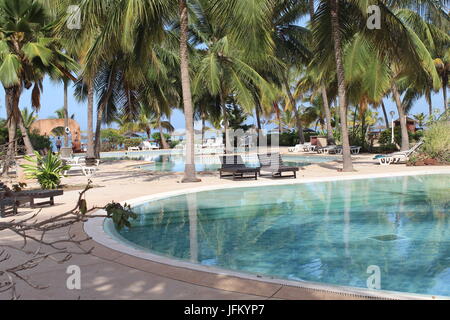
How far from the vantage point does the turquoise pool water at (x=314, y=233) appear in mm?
4965

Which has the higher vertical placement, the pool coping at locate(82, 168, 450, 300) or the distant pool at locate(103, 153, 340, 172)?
the distant pool at locate(103, 153, 340, 172)

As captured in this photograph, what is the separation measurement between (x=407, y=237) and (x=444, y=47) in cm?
3005

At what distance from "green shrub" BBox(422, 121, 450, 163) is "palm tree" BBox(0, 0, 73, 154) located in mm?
15458

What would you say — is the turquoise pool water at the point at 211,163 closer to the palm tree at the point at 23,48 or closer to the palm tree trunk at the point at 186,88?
the palm tree trunk at the point at 186,88

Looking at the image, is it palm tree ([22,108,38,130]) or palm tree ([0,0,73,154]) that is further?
palm tree ([22,108,38,130])

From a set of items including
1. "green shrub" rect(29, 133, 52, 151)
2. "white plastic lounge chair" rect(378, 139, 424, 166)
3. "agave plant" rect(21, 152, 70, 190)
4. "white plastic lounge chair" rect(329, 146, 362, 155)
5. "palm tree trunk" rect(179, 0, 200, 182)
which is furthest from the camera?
"green shrub" rect(29, 133, 52, 151)

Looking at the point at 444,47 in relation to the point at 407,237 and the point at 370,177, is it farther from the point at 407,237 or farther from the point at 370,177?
the point at 407,237

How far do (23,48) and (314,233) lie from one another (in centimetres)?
1404

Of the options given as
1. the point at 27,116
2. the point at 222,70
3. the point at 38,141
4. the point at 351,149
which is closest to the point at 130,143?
the point at 38,141

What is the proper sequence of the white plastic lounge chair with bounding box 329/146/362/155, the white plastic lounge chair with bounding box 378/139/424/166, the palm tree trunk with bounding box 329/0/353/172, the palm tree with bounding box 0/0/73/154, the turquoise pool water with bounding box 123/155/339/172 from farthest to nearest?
the white plastic lounge chair with bounding box 329/146/362/155 → the turquoise pool water with bounding box 123/155/339/172 → the white plastic lounge chair with bounding box 378/139/424/166 → the palm tree with bounding box 0/0/73/154 → the palm tree trunk with bounding box 329/0/353/172

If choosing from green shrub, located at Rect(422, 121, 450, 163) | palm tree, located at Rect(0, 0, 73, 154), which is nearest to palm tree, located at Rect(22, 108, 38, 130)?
palm tree, located at Rect(0, 0, 73, 154)

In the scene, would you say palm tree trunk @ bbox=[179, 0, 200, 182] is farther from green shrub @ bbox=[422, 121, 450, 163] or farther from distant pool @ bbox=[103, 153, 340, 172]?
green shrub @ bbox=[422, 121, 450, 163]

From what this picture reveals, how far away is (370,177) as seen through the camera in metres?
13.5

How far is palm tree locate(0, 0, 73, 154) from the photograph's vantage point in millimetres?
15102
